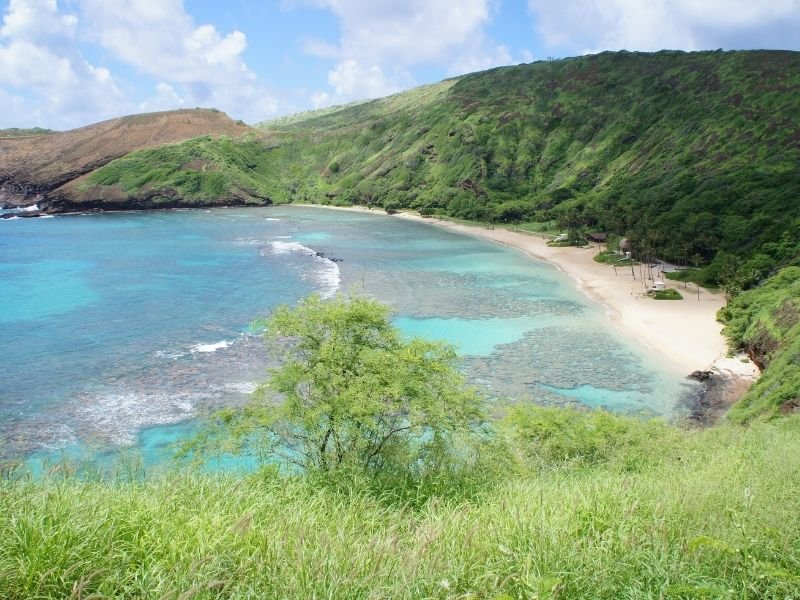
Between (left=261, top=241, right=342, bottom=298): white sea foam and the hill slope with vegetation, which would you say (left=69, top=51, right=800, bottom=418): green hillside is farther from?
(left=261, top=241, right=342, bottom=298): white sea foam

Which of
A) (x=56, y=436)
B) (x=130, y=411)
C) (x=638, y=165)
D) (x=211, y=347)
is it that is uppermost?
(x=638, y=165)

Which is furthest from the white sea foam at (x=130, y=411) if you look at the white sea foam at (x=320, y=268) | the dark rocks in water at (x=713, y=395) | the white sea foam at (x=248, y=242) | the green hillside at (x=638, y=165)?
the white sea foam at (x=248, y=242)

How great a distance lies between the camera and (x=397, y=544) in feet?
27.6

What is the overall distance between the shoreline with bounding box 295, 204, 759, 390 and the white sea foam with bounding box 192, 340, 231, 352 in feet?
119

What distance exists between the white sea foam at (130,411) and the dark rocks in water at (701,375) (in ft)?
117

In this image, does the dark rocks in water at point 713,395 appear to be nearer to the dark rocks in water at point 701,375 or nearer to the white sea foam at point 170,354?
the dark rocks in water at point 701,375

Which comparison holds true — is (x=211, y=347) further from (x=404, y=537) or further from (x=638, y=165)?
(x=638, y=165)

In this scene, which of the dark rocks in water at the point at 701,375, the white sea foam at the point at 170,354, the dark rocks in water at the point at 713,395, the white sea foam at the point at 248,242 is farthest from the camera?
the white sea foam at the point at 248,242

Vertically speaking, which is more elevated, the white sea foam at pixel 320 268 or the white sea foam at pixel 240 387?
the white sea foam at pixel 320 268

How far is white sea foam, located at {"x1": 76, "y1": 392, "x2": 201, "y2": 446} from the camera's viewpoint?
111 feet

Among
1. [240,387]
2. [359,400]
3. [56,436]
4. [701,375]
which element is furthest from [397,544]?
[701,375]

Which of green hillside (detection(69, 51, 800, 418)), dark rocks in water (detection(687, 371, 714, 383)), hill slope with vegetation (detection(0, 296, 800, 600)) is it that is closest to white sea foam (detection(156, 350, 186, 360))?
hill slope with vegetation (detection(0, 296, 800, 600))

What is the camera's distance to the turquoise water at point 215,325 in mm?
37459

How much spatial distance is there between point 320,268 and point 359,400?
68.3 m
